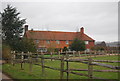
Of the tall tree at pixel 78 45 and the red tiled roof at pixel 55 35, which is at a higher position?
the red tiled roof at pixel 55 35

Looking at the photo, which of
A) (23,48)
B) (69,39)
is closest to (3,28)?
(23,48)

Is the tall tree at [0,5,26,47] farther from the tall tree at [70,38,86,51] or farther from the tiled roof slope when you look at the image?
the tiled roof slope

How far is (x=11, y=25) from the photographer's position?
32500 mm

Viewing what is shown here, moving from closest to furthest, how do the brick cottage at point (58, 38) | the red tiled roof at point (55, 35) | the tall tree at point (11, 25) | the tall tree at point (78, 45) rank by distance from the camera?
the tall tree at point (11, 25)
the tall tree at point (78, 45)
the brick cottage at point (58, 38)
the red tiled roof at point (55, 35)

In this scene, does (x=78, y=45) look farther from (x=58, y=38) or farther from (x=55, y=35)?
(x=55, y=35)

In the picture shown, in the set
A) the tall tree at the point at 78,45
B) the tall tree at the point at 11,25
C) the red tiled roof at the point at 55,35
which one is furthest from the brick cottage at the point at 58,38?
the tall tree at the point at 11,25

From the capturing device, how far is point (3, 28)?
32.6m

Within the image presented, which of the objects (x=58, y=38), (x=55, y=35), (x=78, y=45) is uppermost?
(x=55, y=35)

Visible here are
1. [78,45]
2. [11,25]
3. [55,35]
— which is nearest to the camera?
[11,25]

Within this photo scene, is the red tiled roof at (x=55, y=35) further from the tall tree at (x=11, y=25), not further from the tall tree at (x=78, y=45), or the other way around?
the tall tree at (x=11, y=25)

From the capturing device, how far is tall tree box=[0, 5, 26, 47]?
107 feet

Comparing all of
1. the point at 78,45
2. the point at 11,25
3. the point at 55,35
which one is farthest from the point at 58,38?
the point at 11,25

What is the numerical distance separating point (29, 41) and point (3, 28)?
7.44 m

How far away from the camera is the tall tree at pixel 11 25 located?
32.5 meters
